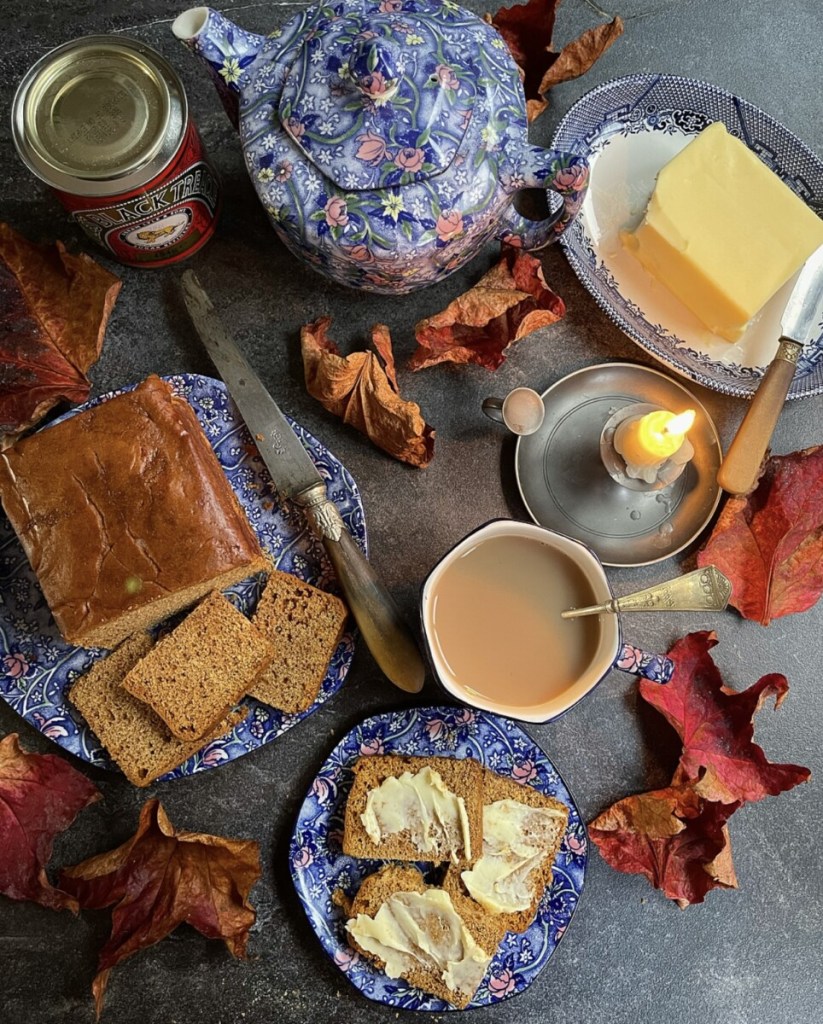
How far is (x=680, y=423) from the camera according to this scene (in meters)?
1.43

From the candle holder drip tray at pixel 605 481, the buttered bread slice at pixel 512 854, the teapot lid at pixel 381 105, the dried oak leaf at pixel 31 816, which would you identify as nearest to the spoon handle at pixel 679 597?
the candle holder drip tray at pixel 605 481

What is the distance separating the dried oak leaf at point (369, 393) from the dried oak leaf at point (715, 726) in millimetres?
595

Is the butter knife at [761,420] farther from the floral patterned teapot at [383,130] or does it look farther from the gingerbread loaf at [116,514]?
the gingerbread loaf at [116,514]

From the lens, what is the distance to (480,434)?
160 centimetres

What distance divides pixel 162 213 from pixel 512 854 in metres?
1.17

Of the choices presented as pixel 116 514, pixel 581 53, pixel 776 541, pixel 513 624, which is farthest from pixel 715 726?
pixel 581 53

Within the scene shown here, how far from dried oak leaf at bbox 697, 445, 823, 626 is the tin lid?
1117 millimetres

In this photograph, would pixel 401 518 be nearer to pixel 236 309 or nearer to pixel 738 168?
pixel 236 309

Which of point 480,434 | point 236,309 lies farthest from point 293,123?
point 480,434

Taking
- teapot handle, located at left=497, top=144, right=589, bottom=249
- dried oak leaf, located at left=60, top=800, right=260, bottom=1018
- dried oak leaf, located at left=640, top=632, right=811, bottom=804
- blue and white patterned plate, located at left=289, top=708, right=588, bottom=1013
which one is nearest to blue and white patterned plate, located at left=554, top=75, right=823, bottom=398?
teapot handle, located at left=497, top=144, right=589, bottom=249

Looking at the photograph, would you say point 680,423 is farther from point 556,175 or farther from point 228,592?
point 228,592

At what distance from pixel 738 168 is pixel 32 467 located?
126 centimetres

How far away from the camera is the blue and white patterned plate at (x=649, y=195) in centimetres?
156

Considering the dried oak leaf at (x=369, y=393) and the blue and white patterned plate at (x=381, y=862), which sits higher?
the dried oak leaf at (x=369, y=393)
